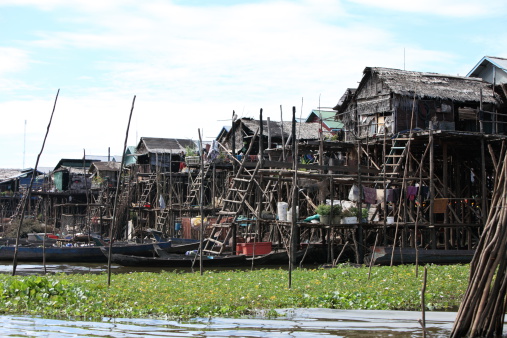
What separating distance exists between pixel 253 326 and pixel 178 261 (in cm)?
1484

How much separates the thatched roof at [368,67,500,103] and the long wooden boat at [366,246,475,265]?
8.31 meters

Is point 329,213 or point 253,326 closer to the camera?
point 253,326

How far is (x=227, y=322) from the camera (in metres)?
11.8

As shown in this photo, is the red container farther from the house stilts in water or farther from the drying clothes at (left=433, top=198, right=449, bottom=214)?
the drying clothes at (left=433, top=198, right=449, bottom=214)

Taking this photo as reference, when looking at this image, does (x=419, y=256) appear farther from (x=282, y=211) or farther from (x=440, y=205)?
(x=282, y=211)

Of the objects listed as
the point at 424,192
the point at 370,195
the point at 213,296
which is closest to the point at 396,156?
the point at 424,192

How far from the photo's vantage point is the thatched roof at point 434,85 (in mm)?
30406

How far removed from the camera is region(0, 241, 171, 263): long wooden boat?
103ft

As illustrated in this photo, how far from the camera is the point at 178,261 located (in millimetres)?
25984

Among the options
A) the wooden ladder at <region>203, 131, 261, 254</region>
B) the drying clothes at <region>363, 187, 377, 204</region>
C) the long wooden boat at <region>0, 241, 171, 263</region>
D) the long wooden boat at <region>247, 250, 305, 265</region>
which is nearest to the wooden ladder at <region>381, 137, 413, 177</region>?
the drying clothes at <region>363, 187, 377, 204</region>

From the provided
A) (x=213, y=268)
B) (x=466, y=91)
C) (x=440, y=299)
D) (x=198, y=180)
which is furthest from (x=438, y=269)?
(x=198, y=180)

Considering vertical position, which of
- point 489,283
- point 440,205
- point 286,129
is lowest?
point 489,283

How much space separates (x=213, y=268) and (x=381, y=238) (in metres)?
8.81

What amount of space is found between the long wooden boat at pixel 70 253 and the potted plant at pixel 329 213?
9909 millimetres
